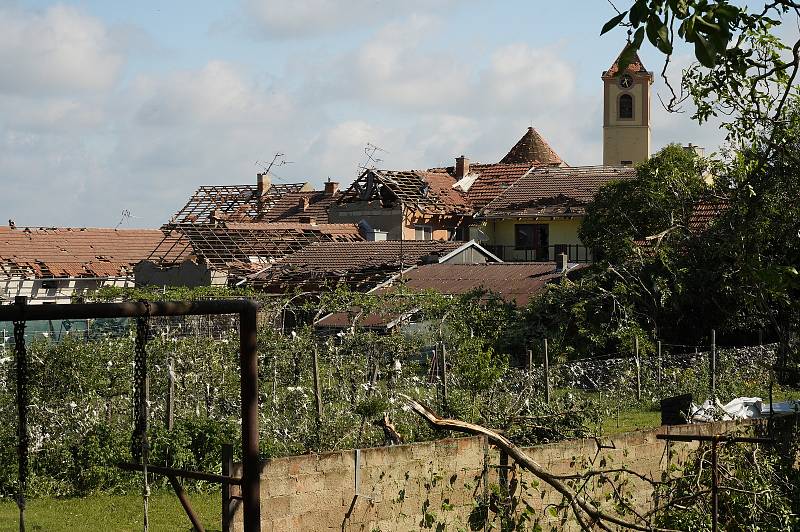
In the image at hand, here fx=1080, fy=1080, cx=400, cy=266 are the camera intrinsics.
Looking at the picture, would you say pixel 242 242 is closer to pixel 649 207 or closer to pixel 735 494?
pixel 649 207

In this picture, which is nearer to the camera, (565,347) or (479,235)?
(565,347)

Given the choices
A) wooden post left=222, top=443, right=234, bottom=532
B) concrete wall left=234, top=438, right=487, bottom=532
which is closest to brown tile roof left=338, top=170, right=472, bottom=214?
concrete wall left=234, top=438, right=487, bottom=532

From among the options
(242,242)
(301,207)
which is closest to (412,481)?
(242,242)

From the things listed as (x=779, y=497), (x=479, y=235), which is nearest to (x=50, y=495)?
(x=779, y=497)

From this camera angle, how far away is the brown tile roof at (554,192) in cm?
4219

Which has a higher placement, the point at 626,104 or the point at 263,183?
the point at 626,104

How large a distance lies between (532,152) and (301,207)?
614 inches

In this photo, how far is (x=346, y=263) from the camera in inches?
1196

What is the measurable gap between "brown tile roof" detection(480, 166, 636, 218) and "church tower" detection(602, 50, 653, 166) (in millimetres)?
14996

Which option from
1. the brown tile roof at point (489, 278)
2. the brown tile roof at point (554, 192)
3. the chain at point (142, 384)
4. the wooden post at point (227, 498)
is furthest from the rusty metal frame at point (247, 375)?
the brown tile roof at point (554, 192)

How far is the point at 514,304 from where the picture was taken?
73.3ft

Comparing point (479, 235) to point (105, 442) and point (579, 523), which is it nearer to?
point (105, 442)

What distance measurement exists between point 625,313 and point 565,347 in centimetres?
134

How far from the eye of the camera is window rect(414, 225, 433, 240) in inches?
1730
